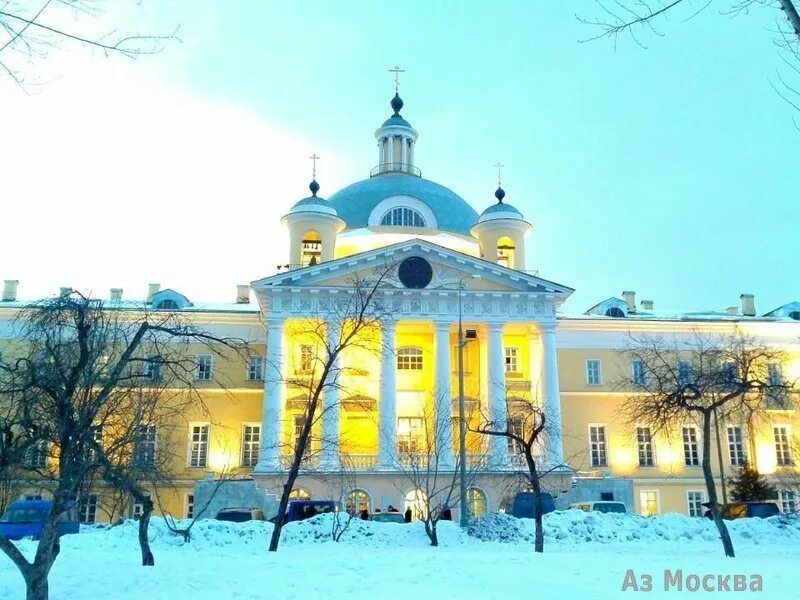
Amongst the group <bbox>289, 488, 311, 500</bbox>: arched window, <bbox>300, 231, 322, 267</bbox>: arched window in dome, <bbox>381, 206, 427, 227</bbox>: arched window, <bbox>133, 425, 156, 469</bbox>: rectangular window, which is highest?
<bbox>381, 206, 427, 227</bbox>: arched window

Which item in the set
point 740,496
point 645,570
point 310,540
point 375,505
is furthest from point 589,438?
point 645,570

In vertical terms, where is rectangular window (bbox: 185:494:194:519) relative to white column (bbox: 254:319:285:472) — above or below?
below

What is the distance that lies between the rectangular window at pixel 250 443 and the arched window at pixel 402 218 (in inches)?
521

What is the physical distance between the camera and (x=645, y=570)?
12.7m

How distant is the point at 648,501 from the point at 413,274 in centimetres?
1665

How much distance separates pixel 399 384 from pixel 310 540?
→ 57.9ft

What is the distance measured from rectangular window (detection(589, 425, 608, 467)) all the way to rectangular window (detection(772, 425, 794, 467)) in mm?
9019

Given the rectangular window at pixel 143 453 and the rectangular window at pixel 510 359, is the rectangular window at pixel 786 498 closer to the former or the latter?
the rectangular window at pixel 510 359

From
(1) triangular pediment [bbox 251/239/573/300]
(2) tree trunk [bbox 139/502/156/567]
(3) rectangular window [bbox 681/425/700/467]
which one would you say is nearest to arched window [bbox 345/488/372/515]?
(1) triangular pediment [bbox 251/239/573/300]

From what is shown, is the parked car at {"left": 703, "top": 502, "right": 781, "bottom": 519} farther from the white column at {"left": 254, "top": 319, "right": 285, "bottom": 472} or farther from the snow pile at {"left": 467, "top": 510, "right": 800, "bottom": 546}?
the white column at {"left": 254, "top": 319, "right": 285, "bottom": 472}

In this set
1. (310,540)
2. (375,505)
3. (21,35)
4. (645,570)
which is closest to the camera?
(21,35)

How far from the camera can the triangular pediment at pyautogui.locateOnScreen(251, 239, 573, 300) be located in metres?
35.7

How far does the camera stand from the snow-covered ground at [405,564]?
10.8m

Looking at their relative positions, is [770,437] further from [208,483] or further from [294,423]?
[208,483]
